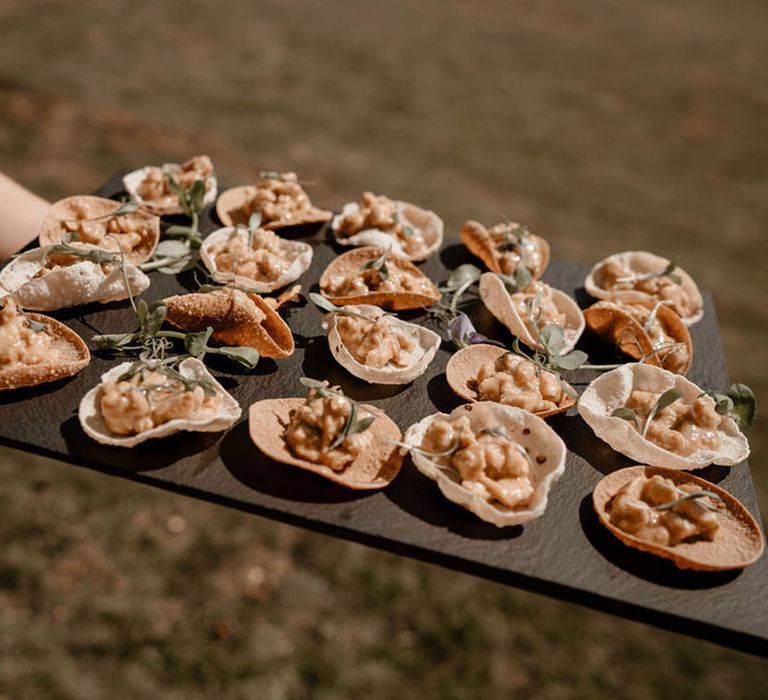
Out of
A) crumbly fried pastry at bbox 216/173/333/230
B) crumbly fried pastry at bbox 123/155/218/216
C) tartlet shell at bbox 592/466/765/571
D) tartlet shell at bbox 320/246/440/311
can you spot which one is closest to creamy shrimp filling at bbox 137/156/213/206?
crumbly fried pastry at bbox 123/155/218/216

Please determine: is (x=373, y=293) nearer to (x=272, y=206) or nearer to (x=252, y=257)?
(x=252, y=257)

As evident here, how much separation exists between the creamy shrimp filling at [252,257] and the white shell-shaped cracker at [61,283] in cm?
29

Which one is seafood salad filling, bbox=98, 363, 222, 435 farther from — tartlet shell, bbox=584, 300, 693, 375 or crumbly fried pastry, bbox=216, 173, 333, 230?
tartlet shell, bbox=584, 300, 693, 375

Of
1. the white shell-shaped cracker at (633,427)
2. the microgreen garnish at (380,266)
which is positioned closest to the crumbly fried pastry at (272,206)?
the microgreen garnish at (380,266)

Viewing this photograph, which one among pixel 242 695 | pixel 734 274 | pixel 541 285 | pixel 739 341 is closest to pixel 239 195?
pixel 541 285

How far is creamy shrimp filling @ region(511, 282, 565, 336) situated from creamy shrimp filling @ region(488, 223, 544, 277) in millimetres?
127

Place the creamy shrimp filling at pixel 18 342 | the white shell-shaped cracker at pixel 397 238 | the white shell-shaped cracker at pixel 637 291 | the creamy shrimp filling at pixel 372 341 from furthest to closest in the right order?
the white shell-shaped cracker at pixel 397 238
the white shell-shaped cracker at pixel 637 291
the creamy shrimp filling at pixel 372 341
the creamy shrimp filling at pixel 18 342

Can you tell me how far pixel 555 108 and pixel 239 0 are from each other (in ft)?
15.1

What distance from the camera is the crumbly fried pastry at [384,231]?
9.39 feet

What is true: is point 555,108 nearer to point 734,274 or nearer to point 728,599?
point 734,274

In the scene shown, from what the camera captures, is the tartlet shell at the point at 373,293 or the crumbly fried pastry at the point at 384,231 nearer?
the tartlet shell at the point at 373,293

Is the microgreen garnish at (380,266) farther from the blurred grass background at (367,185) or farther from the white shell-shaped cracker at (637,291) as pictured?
the blurred grass background at (367,185)

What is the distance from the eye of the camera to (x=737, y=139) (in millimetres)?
8898

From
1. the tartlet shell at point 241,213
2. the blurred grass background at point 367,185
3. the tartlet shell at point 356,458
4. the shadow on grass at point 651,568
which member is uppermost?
the tartlet shell at point 241,213
